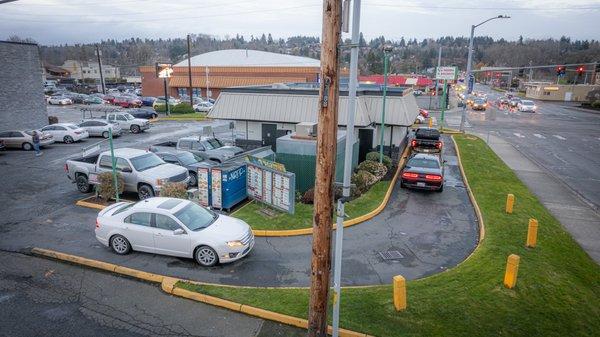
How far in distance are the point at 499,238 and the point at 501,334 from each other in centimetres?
526

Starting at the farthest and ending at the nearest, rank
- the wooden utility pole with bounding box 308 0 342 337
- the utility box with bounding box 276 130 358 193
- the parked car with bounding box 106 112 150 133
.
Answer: the parked car with bounding box 106 112 150 133 → the utility box with bounding box 276 130 358 193 → the wooden utility pole with bounding box 308 0 342 337

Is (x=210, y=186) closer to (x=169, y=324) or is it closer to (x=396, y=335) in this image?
(x=169, y=324)

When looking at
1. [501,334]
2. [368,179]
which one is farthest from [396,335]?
[368,179]

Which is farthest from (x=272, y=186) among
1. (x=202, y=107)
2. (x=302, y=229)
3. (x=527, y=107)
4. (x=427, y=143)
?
(x=527, y=107)

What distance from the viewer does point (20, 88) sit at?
3047 centimetres

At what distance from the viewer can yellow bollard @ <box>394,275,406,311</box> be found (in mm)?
8070

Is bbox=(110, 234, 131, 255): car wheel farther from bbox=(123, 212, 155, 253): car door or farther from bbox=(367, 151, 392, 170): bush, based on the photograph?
bbox=(367, 151, 392, 170): bush

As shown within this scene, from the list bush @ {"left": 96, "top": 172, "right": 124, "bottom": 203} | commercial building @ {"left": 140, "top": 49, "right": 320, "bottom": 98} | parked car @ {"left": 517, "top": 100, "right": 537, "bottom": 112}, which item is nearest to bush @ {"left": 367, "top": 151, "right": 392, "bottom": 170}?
bush @ {"left": 96, "top": 172, "right": 124, "bottom": 203}

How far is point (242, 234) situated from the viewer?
10.6 m

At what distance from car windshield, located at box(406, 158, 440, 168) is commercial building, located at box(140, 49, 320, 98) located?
37769mm

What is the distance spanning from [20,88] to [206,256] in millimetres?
28968

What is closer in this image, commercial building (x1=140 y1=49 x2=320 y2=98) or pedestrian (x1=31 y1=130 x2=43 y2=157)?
pedestrian (x1=31 y1=130 x2=43 y2=157)

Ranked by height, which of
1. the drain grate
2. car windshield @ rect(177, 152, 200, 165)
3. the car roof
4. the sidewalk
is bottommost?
the sidewalk

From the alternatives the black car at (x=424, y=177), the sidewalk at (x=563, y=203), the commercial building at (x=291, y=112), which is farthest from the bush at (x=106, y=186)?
the sidewalk at (x=563, y=203)
